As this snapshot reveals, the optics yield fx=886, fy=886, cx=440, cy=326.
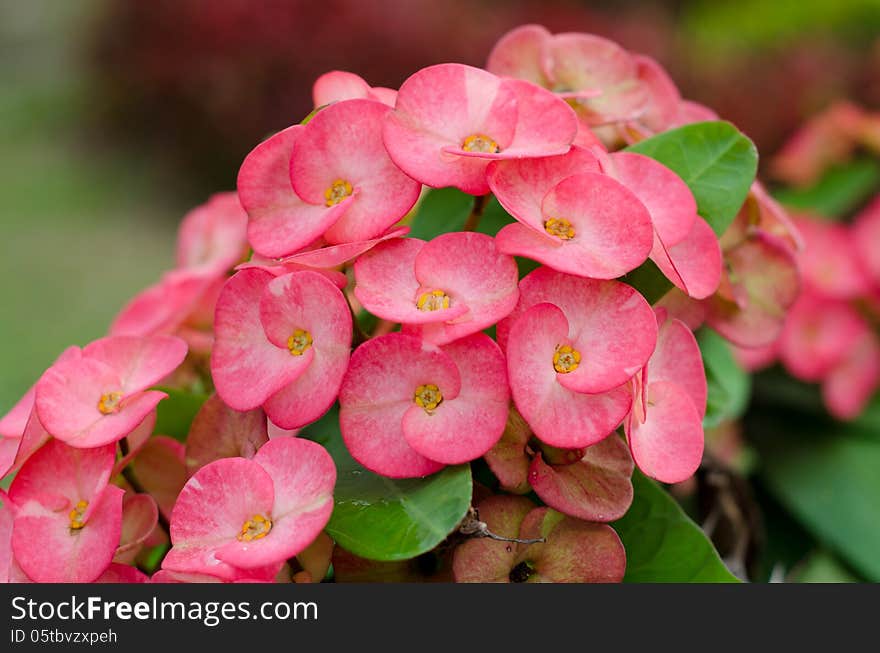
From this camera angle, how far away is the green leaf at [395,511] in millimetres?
443

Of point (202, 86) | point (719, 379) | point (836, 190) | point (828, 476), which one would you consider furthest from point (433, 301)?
point (202, 86)

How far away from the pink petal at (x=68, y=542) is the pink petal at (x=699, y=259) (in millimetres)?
347

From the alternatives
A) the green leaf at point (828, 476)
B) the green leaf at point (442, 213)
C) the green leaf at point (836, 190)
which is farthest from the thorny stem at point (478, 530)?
the green leaf at point (836, 190)

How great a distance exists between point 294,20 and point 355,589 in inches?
112

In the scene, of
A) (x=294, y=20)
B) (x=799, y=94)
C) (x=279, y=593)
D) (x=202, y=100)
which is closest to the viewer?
(x=279, y=593)

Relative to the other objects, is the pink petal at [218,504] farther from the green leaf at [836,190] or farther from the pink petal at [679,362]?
the green leaf at [836,190]

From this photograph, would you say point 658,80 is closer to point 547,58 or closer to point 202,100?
point 547,58

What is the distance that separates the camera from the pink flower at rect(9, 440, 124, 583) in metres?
0.47

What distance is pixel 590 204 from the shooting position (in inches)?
18.8

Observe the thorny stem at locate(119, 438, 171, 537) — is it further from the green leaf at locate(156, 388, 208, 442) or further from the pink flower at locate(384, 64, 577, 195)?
the pink flower at locate(384, 64, 577, 195)

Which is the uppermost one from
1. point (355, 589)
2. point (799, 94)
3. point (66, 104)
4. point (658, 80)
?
point (658, 80)

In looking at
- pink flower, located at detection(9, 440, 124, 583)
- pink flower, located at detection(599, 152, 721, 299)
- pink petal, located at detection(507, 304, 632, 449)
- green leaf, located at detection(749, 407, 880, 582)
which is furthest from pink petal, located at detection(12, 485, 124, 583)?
green leaf, located at detection(749, 407, 880, 582)

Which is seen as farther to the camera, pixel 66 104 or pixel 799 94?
pixel 66 104

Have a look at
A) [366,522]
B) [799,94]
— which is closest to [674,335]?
[366,522]
